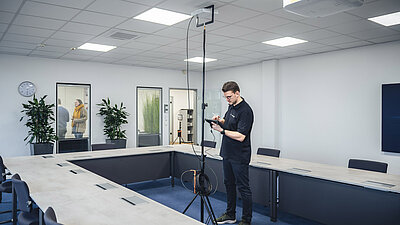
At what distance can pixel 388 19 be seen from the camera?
413cm

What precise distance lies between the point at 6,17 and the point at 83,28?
3.26 ft

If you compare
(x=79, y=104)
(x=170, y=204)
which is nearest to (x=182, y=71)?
(x=79, y=104)

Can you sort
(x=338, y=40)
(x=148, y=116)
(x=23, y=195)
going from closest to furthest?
(x=23, y=195), (x=338, y=40), (x=148, y=116)

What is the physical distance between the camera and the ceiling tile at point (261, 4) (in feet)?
11.2

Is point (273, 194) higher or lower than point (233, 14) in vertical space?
lower

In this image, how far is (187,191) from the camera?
5113mm

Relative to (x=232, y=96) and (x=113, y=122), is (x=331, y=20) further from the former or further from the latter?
(x=113, y=122)

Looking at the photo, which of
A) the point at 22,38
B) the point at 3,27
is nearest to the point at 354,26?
the point at 3,27

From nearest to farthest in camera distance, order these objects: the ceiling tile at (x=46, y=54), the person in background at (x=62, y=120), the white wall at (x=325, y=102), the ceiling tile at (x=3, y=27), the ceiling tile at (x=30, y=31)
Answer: the ceiling tile at (x=3, y=27)
the ceiling tile at (x=30, y=31)
the white wall at (x=325, y=102)
the ceiling tile at (x=46, y=54)
the person in background at (x=62, y=120)

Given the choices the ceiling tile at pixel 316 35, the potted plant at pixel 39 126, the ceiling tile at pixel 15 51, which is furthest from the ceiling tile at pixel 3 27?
the ceiling tile at pixel 316 35

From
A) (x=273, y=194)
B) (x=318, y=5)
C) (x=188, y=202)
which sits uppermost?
(x=318, y=5)

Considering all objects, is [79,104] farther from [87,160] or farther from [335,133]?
[335,133]

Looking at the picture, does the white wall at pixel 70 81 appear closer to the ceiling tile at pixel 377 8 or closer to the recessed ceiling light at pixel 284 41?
the recessed ceiling light at pixel 284 41

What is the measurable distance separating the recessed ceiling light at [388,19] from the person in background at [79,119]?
263 inches
